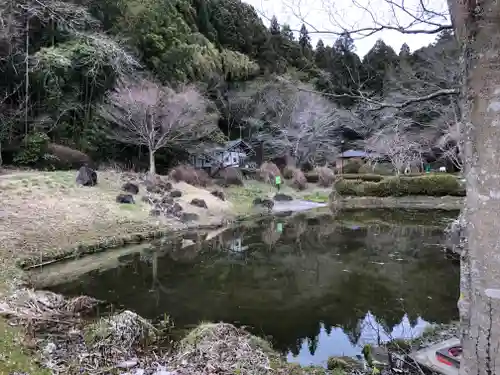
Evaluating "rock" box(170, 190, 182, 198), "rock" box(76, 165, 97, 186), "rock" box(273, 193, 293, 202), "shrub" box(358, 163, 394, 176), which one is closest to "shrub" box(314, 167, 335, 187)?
"shrub" box(358, 163, 394, 176)

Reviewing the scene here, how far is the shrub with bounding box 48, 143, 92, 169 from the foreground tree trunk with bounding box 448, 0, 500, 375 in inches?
674

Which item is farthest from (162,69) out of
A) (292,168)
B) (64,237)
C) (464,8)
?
(464,8)

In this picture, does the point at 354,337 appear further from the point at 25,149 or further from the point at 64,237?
the point at 25,149

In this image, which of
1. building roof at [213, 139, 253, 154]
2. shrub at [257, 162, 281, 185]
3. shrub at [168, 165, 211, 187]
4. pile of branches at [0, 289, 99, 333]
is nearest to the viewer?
pile of branches at [0, 289, 99, 333]

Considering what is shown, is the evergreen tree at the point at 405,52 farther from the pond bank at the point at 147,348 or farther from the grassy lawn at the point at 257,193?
the pond bank at the point at 147,348

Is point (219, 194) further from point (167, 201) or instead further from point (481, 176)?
point (481, 176)

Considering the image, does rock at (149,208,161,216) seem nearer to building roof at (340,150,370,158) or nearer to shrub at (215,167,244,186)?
shrub at (215,167,244,186)

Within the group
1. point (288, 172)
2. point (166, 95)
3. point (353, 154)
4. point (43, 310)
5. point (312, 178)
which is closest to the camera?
point (43, 310)

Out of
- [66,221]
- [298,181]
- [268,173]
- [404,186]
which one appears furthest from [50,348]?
[298,181]

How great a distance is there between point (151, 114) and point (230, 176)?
20.3 ft

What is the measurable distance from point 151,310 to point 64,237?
15.4 feet

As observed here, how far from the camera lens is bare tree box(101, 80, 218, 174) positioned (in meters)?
17.0

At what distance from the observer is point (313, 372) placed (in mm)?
3721

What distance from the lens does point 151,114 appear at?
17.1 meters
